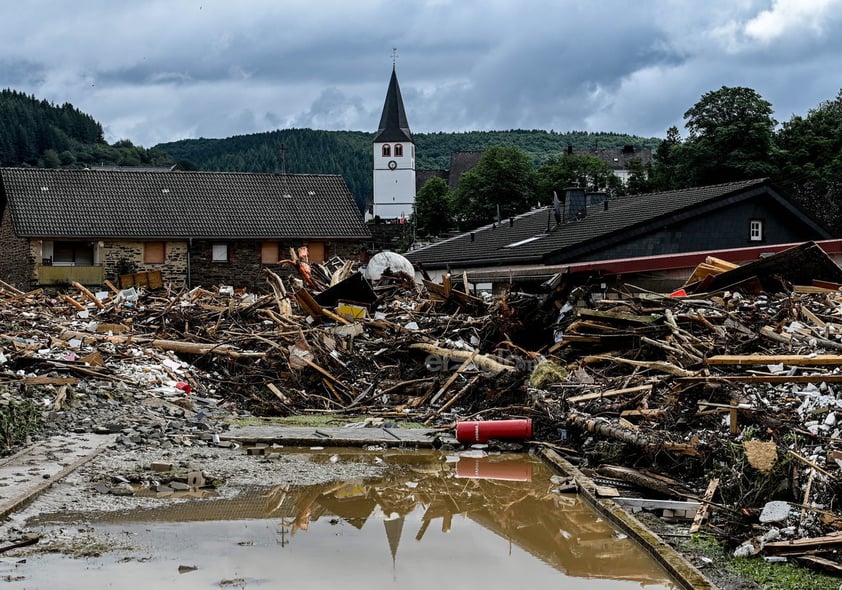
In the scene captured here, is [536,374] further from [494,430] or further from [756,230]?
[756,230]

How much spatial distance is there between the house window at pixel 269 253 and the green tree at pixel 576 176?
111 feet

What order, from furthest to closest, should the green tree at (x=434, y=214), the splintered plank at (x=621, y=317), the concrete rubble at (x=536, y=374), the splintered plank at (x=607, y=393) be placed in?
the green tree at (x=434, y=214)
the splintered plank at (x=621, y=317)
the splintered plank at (x=607, y=393)
the concrete rubble at (x=536, y=374)

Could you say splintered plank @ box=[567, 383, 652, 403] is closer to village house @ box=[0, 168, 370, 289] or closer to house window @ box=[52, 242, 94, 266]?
village house @ box=[0, 168, 370, 289]

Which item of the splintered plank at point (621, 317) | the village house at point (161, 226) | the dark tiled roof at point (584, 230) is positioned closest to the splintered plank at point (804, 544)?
the splintered plank at point (621, 317)

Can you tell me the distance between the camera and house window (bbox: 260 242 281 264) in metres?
49.5

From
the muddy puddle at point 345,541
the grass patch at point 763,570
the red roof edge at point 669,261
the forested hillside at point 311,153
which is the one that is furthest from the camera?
the forested hillside at point 311,153

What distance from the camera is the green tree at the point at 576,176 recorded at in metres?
80.1

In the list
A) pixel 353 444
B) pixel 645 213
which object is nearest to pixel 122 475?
pixel 353 444

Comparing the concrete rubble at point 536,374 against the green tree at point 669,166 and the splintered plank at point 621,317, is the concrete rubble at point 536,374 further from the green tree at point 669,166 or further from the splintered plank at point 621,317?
the green tree at point 669,166

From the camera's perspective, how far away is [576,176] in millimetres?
81188

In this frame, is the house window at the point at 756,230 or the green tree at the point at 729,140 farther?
the green tree at the point at 729,140

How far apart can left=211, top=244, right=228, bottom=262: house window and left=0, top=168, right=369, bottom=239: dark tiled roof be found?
747 mm

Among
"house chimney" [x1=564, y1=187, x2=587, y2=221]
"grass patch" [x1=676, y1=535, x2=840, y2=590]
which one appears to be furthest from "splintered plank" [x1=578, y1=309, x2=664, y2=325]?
"house chimney" [x1=564, y1=187, x2=587, y2=221]

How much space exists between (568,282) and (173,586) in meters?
13.2
